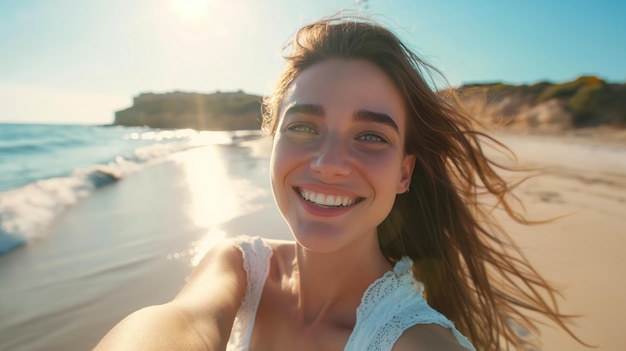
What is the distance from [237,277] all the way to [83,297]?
221 cm

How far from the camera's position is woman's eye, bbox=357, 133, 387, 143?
1.89 meters

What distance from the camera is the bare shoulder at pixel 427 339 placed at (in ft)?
4.81

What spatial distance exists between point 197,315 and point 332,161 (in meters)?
0.91

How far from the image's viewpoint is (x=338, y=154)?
180cm

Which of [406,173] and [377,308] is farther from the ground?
[406,173]

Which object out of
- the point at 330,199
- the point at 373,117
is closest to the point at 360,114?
the point at 373,117

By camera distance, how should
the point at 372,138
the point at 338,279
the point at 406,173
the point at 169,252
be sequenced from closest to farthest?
the point at 372,138 → the point at 338,279 → the point at 406,173 → the point at 169,252

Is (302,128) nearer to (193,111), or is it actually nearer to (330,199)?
(330,199)

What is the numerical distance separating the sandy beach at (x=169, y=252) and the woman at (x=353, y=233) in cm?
130

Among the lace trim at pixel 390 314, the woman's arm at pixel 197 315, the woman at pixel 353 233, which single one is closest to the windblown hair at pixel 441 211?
the woman at pixel 353 233

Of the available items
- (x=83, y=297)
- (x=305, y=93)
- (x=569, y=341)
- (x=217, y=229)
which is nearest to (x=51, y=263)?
(x=83, y=297)

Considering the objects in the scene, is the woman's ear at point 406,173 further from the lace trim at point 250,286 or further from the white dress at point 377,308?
the lace trim at point 250,286

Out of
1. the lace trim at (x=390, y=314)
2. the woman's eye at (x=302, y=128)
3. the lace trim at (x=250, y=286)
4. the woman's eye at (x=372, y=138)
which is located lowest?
the lace trim at (x=250, y=286)

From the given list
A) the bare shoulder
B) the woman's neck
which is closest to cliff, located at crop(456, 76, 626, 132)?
the woman's neck
